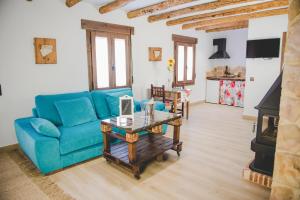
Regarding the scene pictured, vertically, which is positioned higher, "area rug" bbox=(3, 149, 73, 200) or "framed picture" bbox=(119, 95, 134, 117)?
"framed picture" bbox=(119, 95, 134, 117)

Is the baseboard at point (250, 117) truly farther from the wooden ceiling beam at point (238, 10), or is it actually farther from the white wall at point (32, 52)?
the white wall at point (32, 52)

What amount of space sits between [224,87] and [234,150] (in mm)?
3778

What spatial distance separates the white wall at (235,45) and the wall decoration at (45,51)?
17.7ft

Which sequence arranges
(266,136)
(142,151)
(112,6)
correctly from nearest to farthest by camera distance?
(266,136) < (142,151) < (112,6)

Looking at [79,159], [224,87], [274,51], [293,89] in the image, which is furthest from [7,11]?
[224,87]

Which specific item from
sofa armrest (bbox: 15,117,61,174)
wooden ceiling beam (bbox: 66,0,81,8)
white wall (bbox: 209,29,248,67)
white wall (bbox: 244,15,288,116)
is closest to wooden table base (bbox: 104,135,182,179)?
sofa armrest (bbox: 15,117,61,174)

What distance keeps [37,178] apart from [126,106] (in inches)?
54.3

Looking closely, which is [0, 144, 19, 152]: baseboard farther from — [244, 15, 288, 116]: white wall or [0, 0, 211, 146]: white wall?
[244, 15, 288, 116]: white wall

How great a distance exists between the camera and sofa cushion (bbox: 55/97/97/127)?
9.81 feet

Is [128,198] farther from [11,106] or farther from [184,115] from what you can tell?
[184,115]

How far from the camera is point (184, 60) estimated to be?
20.5 ft

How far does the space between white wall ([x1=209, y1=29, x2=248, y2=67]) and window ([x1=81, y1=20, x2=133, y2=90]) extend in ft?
12.6

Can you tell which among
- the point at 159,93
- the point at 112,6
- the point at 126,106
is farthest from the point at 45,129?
the point at 159,93

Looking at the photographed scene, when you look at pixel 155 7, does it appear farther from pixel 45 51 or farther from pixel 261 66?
pixel 261 66
